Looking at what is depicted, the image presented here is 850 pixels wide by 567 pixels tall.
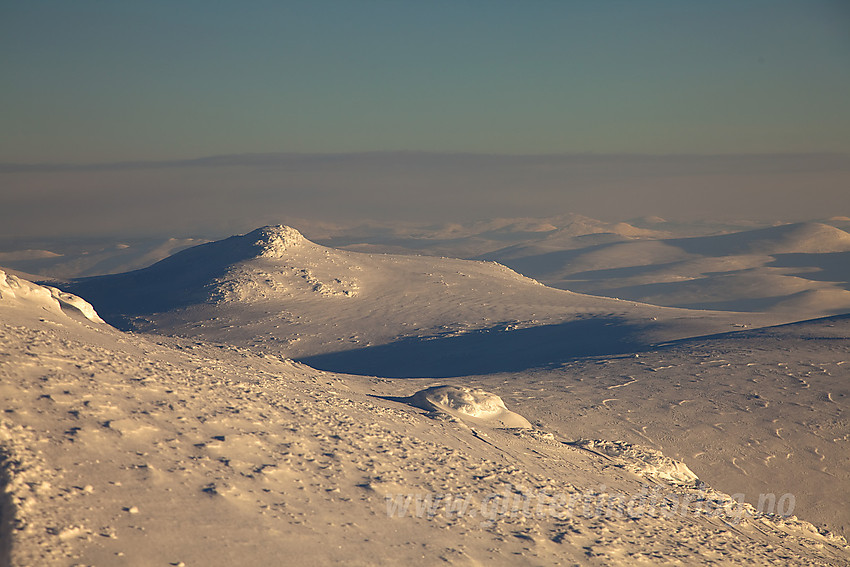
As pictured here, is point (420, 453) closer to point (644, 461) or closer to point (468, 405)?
point (468, 405)

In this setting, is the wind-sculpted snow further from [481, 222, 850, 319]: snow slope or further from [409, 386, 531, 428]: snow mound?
[481, 222, 850, 319]: snow slope

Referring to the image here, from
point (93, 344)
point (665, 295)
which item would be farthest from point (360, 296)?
point (665, 295)

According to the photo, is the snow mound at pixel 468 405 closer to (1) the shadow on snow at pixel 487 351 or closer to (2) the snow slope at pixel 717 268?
(1) the shadow on snow at pixel 487 351

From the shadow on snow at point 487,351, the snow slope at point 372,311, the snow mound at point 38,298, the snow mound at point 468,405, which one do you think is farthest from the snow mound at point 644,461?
the snow mound at point 38,298

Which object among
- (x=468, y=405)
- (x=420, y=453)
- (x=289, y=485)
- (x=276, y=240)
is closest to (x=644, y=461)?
(x=468, y=405)

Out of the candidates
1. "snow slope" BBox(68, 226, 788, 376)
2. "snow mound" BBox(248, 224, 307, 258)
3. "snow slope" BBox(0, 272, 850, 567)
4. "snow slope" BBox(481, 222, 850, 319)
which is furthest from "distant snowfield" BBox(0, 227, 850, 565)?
"snow slope" BBox(481, 222, 850, 319)

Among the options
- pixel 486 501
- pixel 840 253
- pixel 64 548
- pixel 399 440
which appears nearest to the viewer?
pixel 64 548

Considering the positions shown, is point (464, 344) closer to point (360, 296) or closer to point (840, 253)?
point (360, 296)
